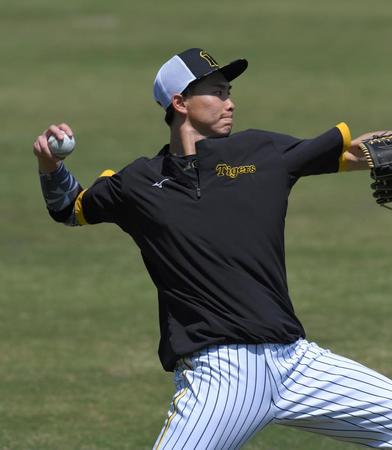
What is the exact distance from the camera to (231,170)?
18.6 feet

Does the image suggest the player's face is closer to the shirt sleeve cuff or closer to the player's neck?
the player's neck

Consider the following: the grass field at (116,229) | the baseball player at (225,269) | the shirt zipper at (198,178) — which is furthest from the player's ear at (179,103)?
the grass field at (116,229)

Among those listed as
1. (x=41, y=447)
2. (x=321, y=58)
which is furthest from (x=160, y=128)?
(x=41, y=447)

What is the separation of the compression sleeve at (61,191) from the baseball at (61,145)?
0.62 ft

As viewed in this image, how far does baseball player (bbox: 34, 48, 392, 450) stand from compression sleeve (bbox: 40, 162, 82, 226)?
1.0 inches

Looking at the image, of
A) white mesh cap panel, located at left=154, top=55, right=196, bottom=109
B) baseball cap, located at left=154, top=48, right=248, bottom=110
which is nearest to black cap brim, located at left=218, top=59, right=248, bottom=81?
baseball cap, located at left=154, top=48, right=248, bottom=110

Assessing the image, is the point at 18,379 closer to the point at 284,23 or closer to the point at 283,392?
the point at 283,392

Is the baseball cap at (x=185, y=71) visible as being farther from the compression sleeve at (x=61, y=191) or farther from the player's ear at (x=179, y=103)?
the compression sleeve at (x=61, y=191)

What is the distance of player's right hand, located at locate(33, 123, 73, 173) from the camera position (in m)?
5.72

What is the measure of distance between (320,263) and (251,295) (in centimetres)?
778

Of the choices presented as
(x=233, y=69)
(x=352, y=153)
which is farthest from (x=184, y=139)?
(x=352, y=153)

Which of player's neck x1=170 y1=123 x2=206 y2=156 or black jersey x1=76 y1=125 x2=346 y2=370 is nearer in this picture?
black jersey x1=76 y1=125 x2=346 y2=370

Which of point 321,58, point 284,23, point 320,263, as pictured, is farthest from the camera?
point 284,23

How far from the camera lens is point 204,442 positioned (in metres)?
5.31
